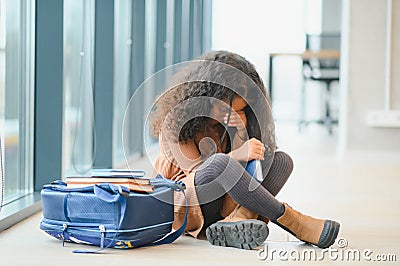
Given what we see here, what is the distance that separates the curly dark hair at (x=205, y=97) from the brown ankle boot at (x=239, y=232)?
25 cm

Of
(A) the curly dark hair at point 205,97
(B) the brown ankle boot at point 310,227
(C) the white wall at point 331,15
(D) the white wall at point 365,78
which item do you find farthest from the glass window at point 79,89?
(C) the white wall at point 331,15

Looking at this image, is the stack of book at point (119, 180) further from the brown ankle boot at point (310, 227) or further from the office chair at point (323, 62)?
the office chair at point (323, 62)

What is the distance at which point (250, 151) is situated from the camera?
6.79ft

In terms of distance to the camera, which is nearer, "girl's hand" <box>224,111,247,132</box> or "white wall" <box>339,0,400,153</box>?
"girl's hand" <box>224,111,247,132</box>

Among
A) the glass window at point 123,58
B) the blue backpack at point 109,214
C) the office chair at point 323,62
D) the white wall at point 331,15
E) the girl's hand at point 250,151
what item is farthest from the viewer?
the white wall at point 331,15

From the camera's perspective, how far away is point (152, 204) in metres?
1.98

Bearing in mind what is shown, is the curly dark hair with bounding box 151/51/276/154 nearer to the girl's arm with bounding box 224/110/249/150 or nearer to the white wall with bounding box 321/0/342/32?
the girl's arm with bounding box 224/110/249/150

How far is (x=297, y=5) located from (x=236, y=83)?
704 centimetres

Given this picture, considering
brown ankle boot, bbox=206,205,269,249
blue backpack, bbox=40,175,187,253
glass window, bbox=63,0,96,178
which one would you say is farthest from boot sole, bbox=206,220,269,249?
glass window, bbox=63,0,96,178

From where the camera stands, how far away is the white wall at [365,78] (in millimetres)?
4949

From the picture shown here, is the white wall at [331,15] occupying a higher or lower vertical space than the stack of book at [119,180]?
higher

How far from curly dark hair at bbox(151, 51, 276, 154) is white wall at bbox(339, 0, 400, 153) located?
9.62 ft

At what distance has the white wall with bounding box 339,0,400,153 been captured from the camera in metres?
4.95
